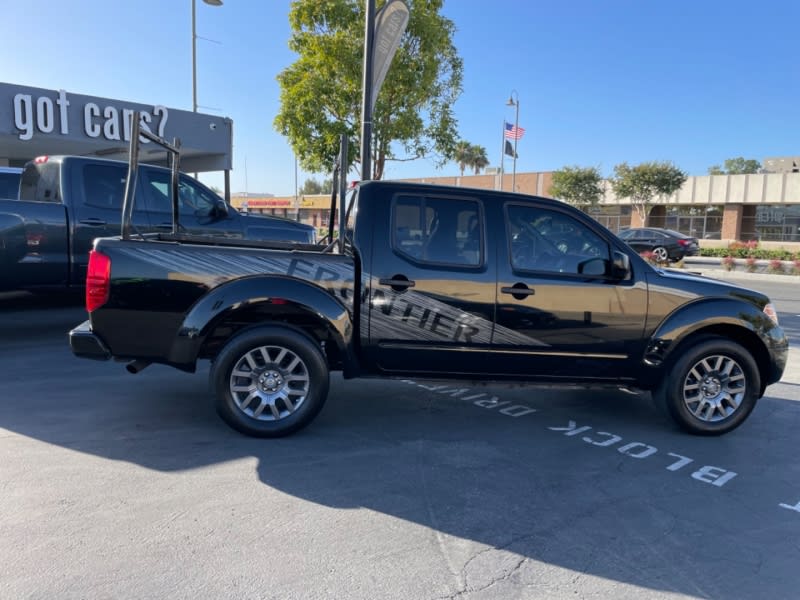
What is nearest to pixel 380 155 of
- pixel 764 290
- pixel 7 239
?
pixel 7 239

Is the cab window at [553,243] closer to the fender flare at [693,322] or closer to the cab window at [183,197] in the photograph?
the fender flare at [693,322]

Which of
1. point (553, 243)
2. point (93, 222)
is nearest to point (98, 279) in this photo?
point (553, 243)

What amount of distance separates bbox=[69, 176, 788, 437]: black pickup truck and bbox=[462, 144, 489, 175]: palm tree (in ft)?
256

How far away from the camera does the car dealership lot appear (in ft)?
9.09

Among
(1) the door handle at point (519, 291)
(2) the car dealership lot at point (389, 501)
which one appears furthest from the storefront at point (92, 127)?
(1) the door handle at point (519, 291)

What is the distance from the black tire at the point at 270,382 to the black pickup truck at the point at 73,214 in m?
3.91

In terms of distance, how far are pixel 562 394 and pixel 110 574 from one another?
443cm

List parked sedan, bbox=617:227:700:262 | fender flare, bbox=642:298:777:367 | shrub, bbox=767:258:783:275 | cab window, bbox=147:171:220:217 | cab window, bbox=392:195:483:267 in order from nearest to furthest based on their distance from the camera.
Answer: cab window, bbox=392:195:483:267 → fender flare, bbox=642:298:777:367 → cab window, bbox=147:171:220:217 → shrub, bbox=767:258:783:275 → parked sedan, bbox=617:227:700:262

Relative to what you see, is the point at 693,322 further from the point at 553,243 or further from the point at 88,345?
the point at 88,345

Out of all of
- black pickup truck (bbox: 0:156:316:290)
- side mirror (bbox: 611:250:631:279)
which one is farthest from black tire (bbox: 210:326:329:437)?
black pickup truck (bbox: 0:156:316:290)

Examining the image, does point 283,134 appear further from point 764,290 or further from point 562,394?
point 764,290

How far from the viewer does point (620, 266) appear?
4574mm

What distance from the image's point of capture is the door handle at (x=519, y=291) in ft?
14.8

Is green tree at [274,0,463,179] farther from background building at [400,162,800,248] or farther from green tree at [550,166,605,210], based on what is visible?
green tree at [550,166,605,210]
